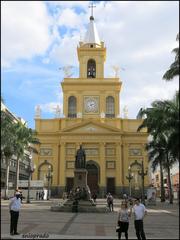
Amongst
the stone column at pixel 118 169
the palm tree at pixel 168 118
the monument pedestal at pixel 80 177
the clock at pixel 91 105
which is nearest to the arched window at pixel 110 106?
the clock at pixel 91 105

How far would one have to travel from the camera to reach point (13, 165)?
7638cm

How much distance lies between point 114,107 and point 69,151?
39.0 feet

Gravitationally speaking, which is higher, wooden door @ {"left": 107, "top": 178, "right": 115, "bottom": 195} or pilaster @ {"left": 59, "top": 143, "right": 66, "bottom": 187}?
pilaster @ {"left": 59, "top": 143, "right": 66, "bottom": 187}

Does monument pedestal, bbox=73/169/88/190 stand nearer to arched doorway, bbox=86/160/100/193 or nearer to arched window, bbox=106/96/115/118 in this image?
arched doorway, bbox=86/160/100/193

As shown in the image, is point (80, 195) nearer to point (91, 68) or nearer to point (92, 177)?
point (92, 177)

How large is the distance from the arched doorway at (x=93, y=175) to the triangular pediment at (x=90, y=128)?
5354 mm

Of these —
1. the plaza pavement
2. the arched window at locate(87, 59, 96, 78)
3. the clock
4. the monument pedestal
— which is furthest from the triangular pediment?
the plaza pavement

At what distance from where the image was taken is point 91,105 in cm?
7138

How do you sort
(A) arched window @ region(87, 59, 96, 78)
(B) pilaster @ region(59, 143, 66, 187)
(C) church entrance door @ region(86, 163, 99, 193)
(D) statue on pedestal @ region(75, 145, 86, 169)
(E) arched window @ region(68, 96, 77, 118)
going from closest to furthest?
(D) statue on pedestal @ region(75, 145, 86, 169) → (C) church entrance door @ region(86, 163, 99, 193) → (B) pilaster @ region(59, 143, 66, 187) → (E) arched window @ region(68, 96, 77, 118) → (A) arched window @ region(87, 59, 96, 78)

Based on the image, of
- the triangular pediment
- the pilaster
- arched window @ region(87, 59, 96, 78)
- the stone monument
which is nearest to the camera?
the stone monument

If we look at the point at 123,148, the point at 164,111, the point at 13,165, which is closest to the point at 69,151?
the point at 123,148

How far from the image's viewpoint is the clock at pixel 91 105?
71.2 meters

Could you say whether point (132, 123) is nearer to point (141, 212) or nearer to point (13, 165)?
point (13, 165)

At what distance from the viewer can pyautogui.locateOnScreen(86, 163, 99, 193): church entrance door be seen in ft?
210
